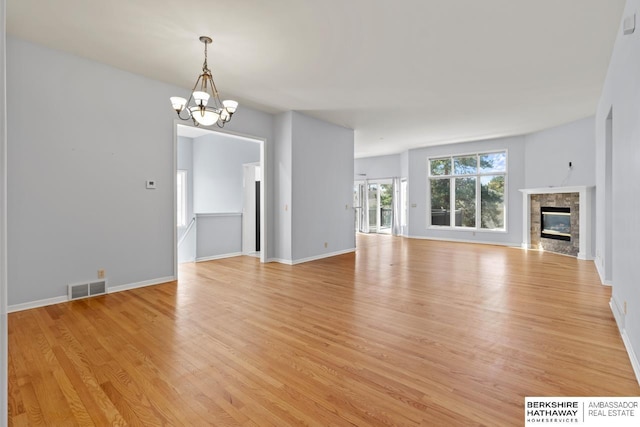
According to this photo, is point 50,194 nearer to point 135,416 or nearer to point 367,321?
point 135,416

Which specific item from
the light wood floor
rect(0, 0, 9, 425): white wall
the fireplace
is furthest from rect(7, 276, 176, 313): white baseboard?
the fireplace

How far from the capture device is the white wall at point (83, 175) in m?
3.50

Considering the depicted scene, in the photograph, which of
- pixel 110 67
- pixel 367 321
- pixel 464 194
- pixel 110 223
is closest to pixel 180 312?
pixel 110 223

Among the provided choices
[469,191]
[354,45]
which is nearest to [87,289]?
[354,45]

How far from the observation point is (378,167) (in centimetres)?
1233

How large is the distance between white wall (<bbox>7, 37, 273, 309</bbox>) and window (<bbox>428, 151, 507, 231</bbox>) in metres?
7.89

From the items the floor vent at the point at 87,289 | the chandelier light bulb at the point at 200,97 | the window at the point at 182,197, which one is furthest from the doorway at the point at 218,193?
the chandelier light bulb at the point at 200,97

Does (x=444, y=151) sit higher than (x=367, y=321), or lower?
higher

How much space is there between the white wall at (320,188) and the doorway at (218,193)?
2.22ft

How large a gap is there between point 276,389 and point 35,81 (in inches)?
164

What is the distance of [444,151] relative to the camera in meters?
A: 9.88

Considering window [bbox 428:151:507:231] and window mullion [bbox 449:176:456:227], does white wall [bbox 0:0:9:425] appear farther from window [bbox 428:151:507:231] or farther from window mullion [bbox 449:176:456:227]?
window mullion [bbox 449:176:456:227]

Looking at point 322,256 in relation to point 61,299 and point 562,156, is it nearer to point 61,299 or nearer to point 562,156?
point 61,299

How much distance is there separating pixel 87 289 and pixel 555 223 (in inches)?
357
